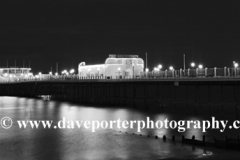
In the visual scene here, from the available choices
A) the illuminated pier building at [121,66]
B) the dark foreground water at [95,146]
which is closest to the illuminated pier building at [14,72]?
the illuminated pier building at [121,66]

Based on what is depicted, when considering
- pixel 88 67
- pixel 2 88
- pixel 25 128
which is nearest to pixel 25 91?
Result: pixel 2 88

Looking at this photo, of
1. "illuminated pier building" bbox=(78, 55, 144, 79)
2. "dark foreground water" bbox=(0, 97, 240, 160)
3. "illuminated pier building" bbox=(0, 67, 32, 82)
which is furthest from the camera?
"illuminated pier building" bbox=(0, 67, 32, 82)

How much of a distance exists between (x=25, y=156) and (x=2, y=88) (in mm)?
94706

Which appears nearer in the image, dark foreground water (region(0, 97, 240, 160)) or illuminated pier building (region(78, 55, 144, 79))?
dark foreground water (region(0, 97, 240, 160))

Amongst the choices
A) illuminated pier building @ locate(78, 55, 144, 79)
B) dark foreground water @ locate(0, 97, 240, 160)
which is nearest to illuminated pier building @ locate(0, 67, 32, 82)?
illuminated pier building @ locate(78, 55, 144, 79)

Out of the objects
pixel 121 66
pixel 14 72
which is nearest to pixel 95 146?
pixel 121 66

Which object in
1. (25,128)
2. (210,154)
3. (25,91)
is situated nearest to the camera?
(210,154)

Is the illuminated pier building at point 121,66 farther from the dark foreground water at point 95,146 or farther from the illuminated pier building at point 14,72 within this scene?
the illuminated pier building at point 14,72

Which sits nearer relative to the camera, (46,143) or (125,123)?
(46,143)

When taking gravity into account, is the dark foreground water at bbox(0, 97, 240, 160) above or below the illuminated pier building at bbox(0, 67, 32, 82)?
below

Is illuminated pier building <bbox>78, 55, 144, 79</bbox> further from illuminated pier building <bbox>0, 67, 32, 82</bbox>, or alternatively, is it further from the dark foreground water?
illuminated pier building <bbox>0, 67, 32, 82</bbox>

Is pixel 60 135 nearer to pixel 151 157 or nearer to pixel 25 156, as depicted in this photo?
pixel 25 156

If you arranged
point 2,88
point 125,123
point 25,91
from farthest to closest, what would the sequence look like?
point 2,88 < point 25,91 < point 125,123

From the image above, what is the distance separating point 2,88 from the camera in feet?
372
